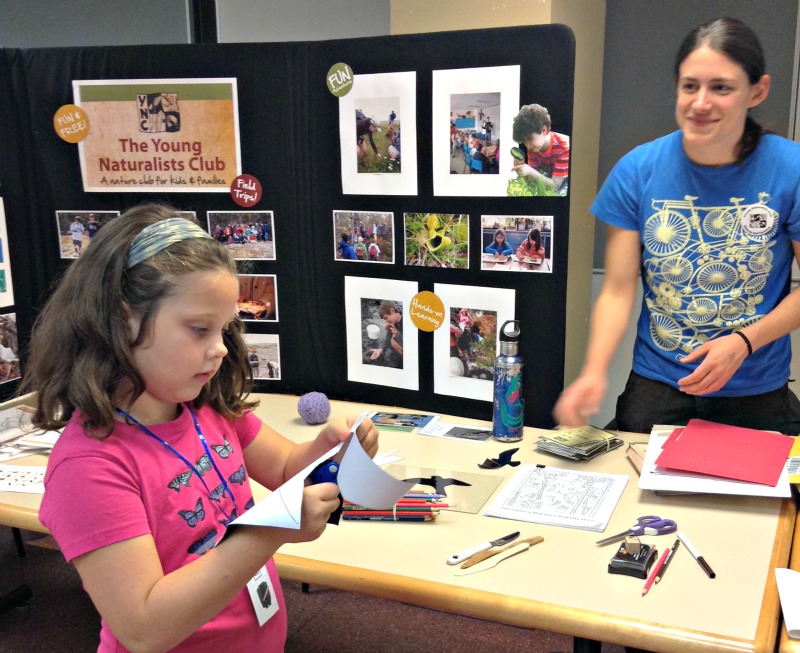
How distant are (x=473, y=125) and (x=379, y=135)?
26 cm

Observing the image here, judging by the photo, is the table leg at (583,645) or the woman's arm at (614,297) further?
the woman's arm at (614,297)

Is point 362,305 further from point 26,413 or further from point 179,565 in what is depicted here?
point 179,565

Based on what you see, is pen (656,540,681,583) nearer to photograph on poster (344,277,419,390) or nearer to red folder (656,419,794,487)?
red folder (656,419,794,487)

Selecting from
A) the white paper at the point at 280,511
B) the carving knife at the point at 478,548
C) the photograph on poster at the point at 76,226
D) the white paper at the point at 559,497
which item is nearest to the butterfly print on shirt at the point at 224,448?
the white paper at the point at 280,511

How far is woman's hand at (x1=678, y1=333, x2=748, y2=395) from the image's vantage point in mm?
1499

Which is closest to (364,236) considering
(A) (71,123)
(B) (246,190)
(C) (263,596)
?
(B) (246,190)

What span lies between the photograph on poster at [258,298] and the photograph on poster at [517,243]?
631 millimetres

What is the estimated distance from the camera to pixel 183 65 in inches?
80.5

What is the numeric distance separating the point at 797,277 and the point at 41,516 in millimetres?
2721

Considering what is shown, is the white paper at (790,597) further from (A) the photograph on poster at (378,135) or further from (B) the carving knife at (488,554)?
(A) the photograph on poster at (378,135)

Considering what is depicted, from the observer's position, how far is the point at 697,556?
3.84 feet

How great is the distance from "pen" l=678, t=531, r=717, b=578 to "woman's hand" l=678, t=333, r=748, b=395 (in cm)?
37

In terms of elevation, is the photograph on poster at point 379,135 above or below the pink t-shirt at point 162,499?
above

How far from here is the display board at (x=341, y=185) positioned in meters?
1.81
